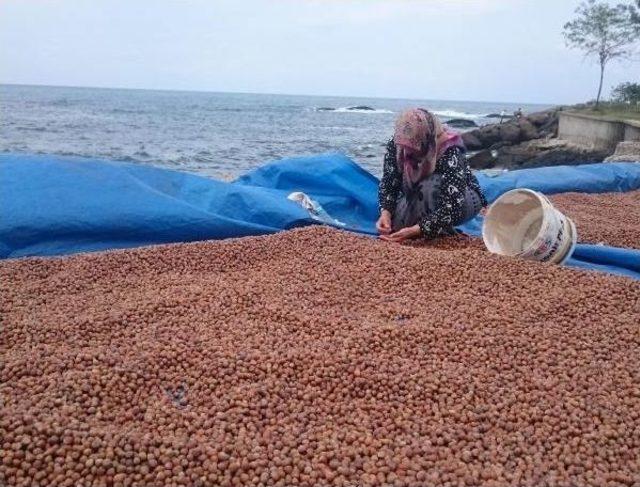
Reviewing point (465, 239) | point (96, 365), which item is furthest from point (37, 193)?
point (465, 239)

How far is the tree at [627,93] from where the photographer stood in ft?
77.8

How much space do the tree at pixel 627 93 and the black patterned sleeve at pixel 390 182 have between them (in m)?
23.2

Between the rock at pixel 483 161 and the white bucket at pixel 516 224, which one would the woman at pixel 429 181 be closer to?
the white bucket at pixel 516 224

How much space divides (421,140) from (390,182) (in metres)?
0.49

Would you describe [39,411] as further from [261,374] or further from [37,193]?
[37,193]

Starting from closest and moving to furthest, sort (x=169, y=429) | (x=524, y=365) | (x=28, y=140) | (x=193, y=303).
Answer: (x=169, y=429)
(x=524, y=365)
(x=193, y=303)
(x=28, y=140)

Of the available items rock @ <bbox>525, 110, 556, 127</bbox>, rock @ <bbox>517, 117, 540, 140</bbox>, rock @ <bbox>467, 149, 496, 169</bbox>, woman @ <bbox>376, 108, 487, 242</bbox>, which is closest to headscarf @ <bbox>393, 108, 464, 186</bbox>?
woman @ <bbox>376, 108, 487, 242</bbox>

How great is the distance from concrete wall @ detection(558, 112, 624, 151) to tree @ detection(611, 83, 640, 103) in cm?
693

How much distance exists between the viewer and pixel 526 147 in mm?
17453

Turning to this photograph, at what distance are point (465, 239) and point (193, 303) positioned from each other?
7.31 feet

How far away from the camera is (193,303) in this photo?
9.26ft

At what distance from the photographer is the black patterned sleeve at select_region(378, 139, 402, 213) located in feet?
14.3

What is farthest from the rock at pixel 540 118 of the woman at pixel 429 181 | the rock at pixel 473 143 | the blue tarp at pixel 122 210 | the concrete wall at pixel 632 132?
the woman at pixel 429 181

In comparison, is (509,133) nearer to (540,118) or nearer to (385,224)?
(540,118)
